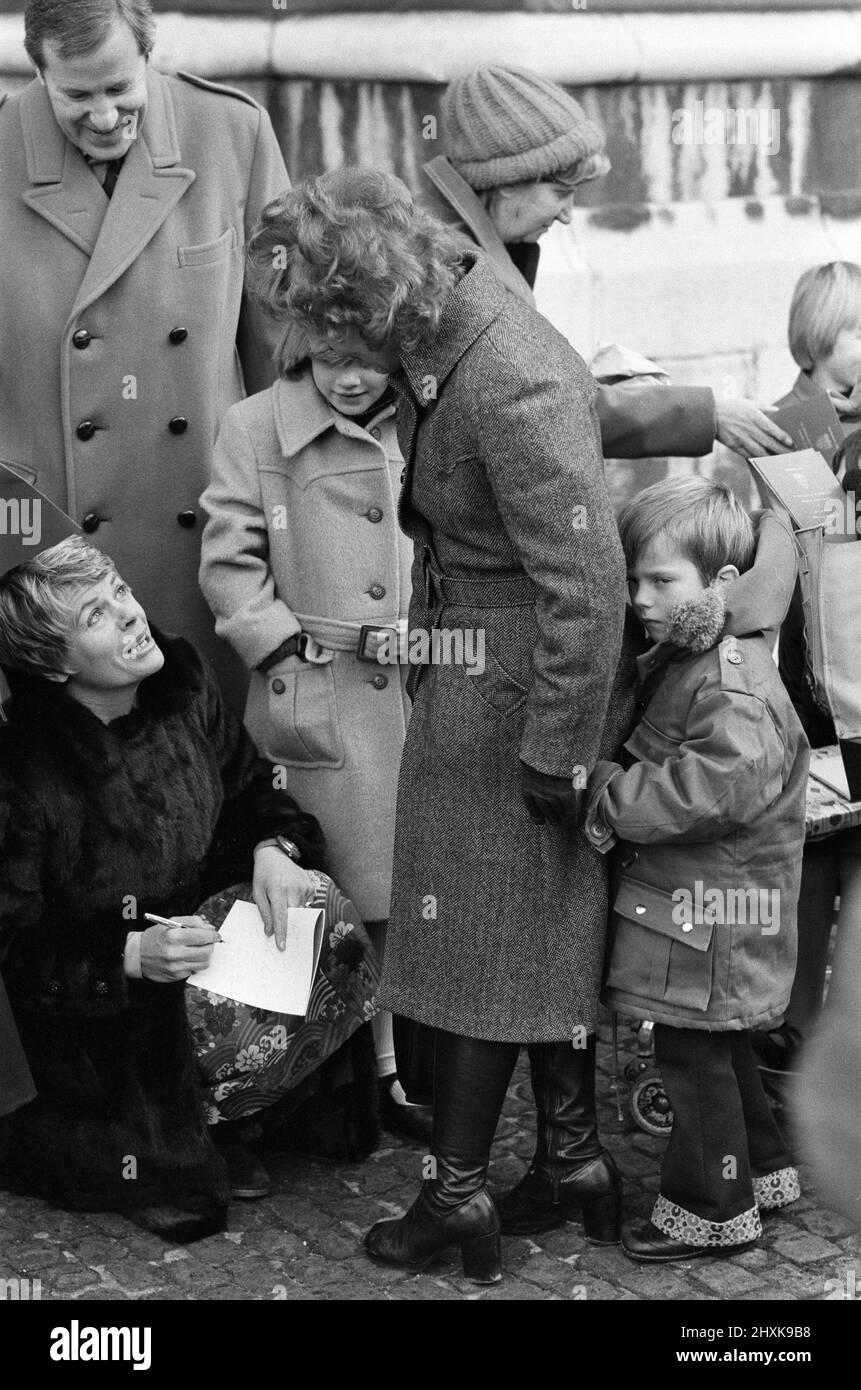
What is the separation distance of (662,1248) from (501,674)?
1155mm

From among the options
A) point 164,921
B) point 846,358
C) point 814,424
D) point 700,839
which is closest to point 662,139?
point 846,358

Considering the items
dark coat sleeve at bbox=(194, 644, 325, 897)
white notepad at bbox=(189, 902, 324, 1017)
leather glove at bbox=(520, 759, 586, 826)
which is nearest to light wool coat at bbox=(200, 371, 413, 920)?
dark coat sleeve at bbox=(194, 644, 325, 897)

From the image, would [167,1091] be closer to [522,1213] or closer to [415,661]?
[522,1213]

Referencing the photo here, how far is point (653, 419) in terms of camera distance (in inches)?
172

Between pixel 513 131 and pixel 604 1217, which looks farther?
pixel 513 131

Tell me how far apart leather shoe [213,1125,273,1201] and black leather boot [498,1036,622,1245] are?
541 mm

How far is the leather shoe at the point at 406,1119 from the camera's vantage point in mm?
4613

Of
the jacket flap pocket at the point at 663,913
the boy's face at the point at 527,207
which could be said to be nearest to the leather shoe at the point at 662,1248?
the jacket flap pocket at the point at 663,913

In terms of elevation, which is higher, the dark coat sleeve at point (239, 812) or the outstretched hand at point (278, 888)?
the dark coat sleeve at point (239, 812)

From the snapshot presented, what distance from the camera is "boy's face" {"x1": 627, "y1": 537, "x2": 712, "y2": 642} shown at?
387 cm

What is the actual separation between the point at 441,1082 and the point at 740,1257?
26.7 inches

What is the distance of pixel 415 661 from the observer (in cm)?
395

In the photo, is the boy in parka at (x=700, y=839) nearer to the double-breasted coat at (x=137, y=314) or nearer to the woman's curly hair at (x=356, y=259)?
the woman's curly hair at (x=356, y=259)

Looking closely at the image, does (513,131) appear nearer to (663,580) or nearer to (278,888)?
(663,580)
